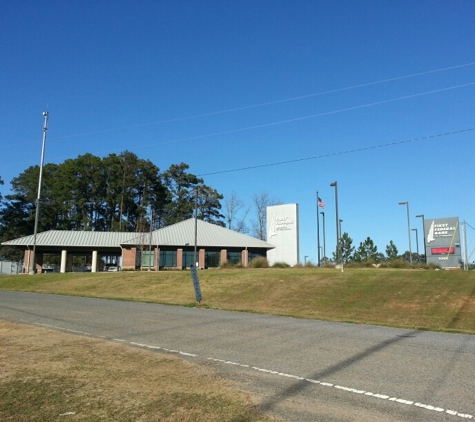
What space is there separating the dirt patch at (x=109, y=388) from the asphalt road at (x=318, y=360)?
1.58ft

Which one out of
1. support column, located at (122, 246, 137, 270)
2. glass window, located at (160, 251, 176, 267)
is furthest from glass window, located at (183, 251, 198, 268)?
support column, located at (122, 246, 137, 270)

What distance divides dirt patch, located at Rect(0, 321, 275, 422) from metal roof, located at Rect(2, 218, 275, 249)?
147 feet

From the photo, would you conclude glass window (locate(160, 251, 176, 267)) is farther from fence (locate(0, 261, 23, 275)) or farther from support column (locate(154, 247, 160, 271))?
fence (locate(0, 261, 23, 275))

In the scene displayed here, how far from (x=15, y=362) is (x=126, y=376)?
208cm

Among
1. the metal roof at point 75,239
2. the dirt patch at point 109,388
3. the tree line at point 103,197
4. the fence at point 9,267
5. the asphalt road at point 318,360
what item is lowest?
the asphalt road at point 318,360

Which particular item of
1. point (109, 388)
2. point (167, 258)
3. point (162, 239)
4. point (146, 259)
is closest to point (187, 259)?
point (167, 258)

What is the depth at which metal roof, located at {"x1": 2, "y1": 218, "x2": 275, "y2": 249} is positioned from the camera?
5325 centimetres

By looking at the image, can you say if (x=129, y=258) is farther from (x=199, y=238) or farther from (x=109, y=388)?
(x=109, y=388)

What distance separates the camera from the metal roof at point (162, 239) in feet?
175

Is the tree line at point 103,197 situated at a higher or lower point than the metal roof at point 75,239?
higher

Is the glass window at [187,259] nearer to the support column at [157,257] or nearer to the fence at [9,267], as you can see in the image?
the support column at [157,257]

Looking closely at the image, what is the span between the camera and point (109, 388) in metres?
5.88

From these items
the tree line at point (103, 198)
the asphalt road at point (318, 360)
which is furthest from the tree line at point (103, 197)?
the asphalt road at point (318, 360)

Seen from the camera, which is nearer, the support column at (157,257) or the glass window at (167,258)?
the support column at (157,257)
